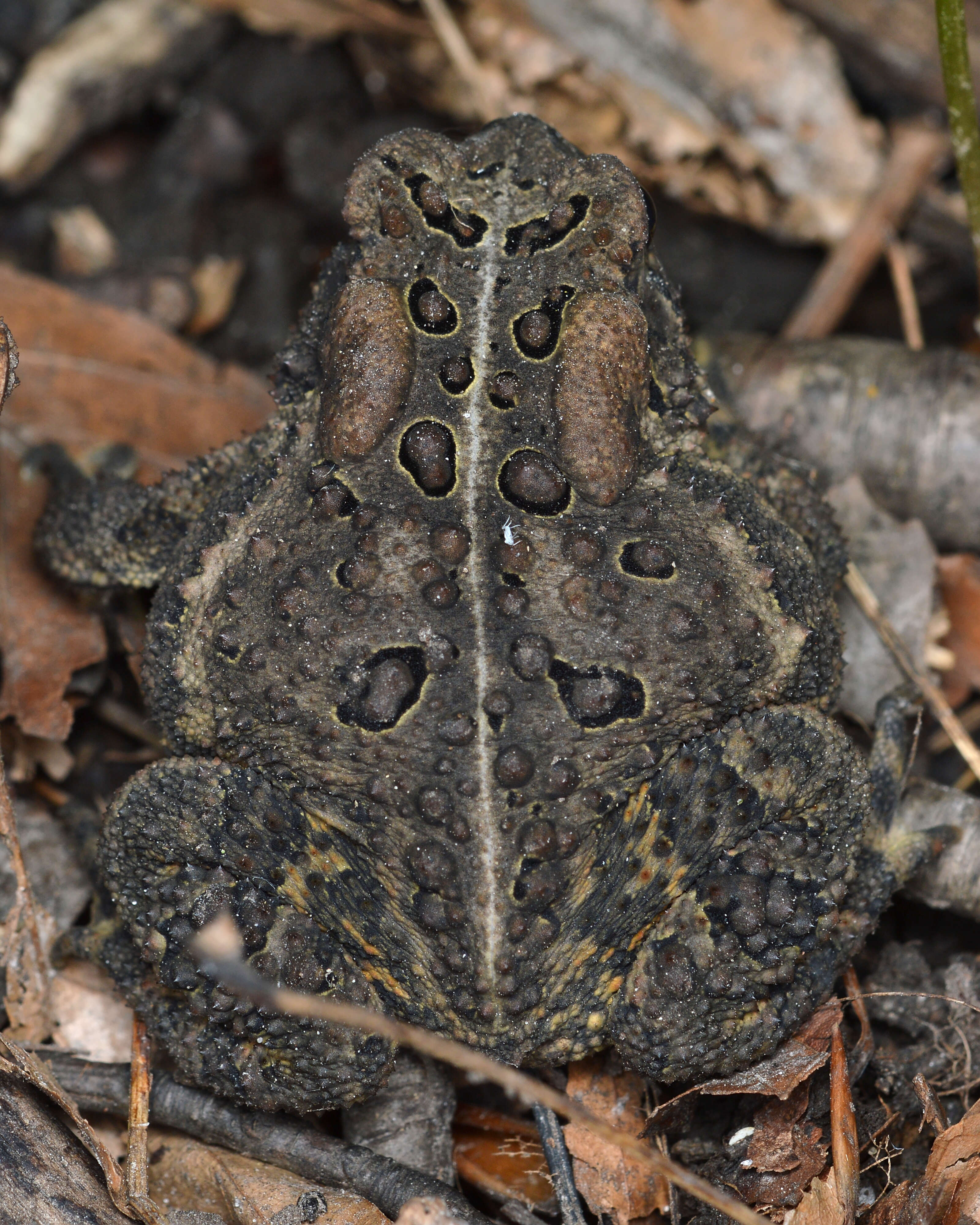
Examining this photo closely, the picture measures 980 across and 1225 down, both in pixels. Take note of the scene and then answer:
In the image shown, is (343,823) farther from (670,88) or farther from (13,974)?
(670,88)

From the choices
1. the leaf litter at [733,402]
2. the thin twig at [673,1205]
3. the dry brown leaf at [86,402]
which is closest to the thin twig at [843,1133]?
the leaf litter at [733,402]

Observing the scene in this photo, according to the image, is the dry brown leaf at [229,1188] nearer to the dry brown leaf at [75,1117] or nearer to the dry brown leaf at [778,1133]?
the dry brown leaf at [75,1117]

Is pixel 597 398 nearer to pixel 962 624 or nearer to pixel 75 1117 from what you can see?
pixel 962 624

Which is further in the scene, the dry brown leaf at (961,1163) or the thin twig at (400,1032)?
the dry brown leaf at (961,1163)

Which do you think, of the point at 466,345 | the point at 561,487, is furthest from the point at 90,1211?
the point at 466,345

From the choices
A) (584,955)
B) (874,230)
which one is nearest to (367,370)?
(584,955)

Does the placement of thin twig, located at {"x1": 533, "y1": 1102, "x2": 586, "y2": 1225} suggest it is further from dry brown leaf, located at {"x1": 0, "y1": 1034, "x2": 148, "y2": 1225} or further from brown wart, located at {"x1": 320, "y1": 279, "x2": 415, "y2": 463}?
brown wart, located at {"x1": 320, "y1": 279, "x2": 415, "y2": 463}
